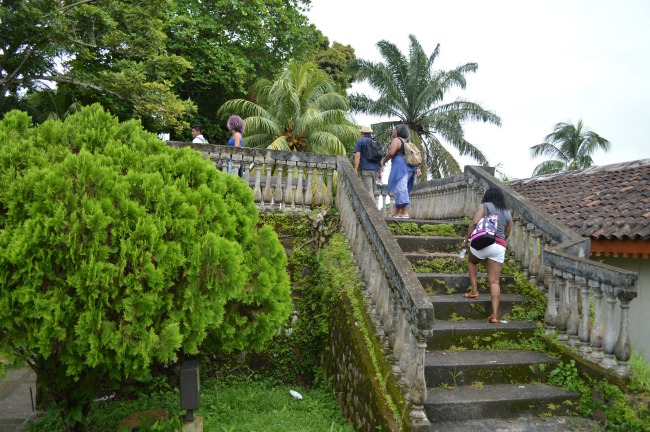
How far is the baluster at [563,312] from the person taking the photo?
15.9 feet

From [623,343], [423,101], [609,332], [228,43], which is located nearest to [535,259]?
[609,332]

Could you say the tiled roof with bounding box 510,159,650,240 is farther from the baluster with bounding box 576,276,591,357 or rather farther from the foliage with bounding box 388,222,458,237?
the baluster with bounding box 576,276,591,357

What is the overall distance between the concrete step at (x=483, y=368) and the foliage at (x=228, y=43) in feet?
A: 46.2

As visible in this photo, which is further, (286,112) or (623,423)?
(286,112)

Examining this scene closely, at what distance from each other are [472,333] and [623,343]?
1.33 metres

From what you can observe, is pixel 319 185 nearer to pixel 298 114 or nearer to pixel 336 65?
pixel 298 114

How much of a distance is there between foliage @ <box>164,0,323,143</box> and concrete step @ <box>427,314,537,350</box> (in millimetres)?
13721

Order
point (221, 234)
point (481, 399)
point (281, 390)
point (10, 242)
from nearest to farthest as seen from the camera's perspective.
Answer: point (10, 242)
point (221, 234)
point (481, 399)
point (281, 390)

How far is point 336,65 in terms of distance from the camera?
25281 millimetres

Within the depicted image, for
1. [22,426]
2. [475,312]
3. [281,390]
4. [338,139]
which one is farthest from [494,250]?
[338,139]

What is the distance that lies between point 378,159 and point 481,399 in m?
4.62

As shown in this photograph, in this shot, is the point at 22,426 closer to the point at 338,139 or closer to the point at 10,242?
the point at 10,242

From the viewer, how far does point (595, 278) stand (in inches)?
172

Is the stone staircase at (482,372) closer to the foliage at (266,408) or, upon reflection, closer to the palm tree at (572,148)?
the foliage at (266,408)
